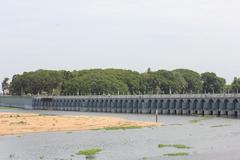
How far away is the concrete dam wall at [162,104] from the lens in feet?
377

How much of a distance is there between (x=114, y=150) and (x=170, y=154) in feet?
22.2

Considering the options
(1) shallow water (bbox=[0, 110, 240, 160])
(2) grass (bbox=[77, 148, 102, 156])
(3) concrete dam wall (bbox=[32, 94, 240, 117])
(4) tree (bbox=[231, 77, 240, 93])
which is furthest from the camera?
(4) tree (bbox=[231, 77, 240, 93])

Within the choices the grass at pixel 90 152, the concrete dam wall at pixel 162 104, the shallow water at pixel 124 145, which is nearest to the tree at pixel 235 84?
the concrete dam wall at pixel 162 104

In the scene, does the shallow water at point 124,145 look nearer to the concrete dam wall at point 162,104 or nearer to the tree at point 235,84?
the concrete dam wall at point 162,104

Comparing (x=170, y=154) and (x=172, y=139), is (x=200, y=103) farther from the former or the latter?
(x=170, y=154)

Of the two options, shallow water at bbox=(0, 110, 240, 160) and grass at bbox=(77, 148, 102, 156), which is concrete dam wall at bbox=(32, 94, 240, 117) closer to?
shallow water at bbox=(0, 110, 240, 160)

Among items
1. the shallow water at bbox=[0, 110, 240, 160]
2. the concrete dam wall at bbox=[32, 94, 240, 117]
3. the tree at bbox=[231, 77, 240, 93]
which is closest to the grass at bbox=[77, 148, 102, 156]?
the shallow water at bbox=[0, 110, 240, 160]

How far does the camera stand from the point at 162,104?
137875 millimetres

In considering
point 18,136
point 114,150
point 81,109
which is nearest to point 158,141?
point 114,150

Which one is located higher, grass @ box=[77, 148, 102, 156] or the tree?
the tree

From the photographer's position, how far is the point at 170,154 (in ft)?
155

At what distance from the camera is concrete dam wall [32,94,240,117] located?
115 metres

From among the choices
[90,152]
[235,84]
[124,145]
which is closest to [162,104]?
[235,84]

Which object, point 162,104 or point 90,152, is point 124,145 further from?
point 162,104
